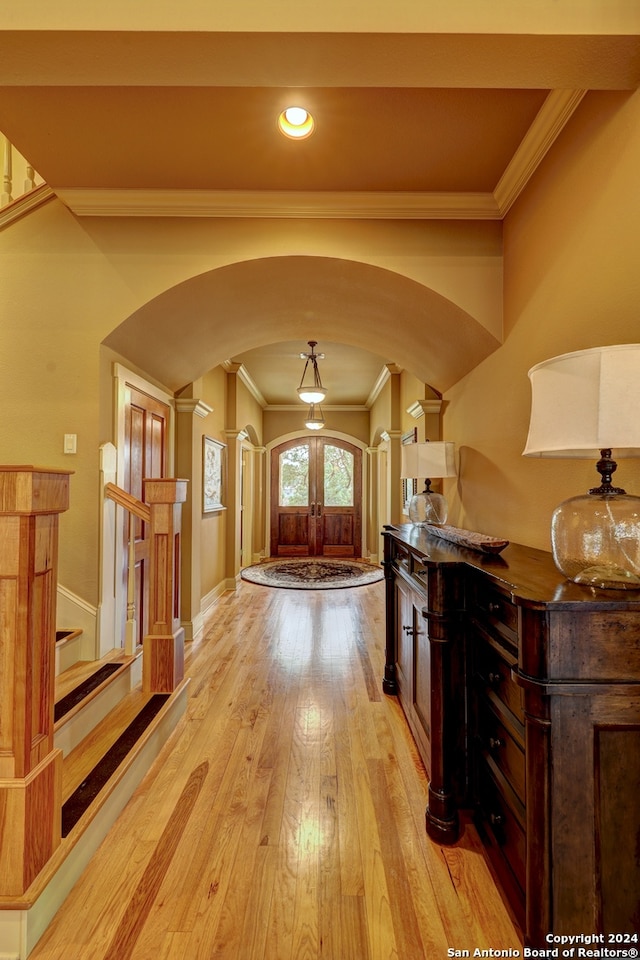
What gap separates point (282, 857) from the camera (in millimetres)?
1516

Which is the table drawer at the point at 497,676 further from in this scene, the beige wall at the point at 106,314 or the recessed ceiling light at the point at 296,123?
the recessed ceiling light at the point at 296,123

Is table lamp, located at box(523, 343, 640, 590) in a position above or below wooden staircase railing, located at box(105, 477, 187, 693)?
above

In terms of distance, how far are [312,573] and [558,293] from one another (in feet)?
18.3

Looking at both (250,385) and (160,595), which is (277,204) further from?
(250,385)

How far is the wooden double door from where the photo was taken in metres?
8.86

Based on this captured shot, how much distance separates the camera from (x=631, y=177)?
55.0 inches

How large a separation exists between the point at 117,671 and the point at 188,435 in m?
2.16

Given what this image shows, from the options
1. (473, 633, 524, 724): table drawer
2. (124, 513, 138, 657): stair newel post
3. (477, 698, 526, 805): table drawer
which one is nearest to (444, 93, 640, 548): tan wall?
(473, 633, 524, 724): table drawer

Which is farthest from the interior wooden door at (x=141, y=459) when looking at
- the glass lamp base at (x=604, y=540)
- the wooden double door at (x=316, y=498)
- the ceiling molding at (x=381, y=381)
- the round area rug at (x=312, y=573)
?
the wooden double door at (x=316, y=498)

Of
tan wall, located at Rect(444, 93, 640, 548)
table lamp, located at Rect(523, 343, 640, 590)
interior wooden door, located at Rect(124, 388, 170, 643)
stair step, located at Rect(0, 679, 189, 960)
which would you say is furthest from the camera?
interior wooden door, located at Rect(124, 388, 170, 643)

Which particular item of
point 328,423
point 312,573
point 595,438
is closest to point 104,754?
point 595,438

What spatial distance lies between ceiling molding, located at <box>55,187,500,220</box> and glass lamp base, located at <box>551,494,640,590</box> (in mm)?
2037

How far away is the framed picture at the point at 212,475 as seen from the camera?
4.80 m

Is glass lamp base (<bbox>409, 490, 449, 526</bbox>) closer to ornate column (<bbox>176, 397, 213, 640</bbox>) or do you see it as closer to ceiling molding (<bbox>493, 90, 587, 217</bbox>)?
ceiling molding (<bbox>493, 90, 587, 217</bbox>)
